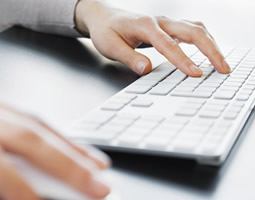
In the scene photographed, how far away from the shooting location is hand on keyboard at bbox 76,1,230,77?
74 centimetres

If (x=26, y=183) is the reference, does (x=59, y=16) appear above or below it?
below

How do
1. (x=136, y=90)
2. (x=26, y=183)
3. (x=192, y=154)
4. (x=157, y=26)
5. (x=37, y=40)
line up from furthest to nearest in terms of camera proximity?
(x=37, y=40) < (x=157, y=26) < (x=136, y=90) < (x=192, y=154) < (x=26, y=183)

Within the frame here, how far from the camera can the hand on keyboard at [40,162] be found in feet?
1.14

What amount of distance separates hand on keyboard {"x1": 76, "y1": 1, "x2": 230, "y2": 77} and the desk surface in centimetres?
2

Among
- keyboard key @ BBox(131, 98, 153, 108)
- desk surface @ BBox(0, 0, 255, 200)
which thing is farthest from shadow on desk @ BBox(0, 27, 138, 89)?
keyboard key @ BBox(131, 98, 153, 108)

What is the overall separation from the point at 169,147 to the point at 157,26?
1.13 feet

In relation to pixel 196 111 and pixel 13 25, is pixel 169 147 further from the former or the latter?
pixel 13 25

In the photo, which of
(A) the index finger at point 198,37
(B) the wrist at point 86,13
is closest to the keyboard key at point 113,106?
(A) the index finger at point 198,37

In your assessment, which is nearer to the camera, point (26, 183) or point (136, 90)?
point (26, 183)

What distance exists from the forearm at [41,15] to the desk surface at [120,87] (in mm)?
23

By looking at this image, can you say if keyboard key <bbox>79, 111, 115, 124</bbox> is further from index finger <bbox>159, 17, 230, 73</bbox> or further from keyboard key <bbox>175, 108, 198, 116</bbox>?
index finger <bbox>159, 17, 230, 73</bbox>

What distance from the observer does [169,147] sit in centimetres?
47

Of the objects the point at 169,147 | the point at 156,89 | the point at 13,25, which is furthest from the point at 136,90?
the point at 13,25

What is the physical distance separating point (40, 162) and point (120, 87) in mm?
327
